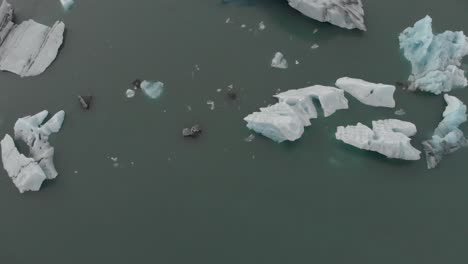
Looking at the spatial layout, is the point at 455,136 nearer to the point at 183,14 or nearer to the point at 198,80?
the point at 198,80

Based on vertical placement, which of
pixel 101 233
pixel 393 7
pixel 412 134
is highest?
pixel 393 7

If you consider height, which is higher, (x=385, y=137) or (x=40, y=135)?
(x=385, y=137)

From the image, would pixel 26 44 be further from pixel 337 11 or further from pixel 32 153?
pixel 337 11

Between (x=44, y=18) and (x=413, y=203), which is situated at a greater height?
(x=44, y=18)

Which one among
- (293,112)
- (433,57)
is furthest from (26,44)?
(433,57)

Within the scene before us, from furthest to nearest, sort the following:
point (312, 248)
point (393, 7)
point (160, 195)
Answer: point (393, 7), point (160, 195), point (312, 248)

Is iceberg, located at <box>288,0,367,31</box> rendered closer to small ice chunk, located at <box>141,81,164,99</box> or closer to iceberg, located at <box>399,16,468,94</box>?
iceberg, located at <box>399,16,468,94</box>

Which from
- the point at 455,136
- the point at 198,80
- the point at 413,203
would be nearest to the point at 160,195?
the point at 198,80
